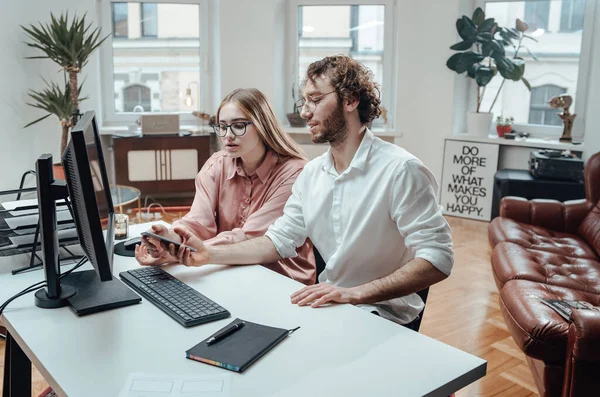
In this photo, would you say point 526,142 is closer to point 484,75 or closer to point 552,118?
point 552,118

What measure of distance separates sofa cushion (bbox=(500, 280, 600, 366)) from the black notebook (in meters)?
1.19

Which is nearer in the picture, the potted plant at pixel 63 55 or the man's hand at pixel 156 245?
the man's hand at pixel 156 245

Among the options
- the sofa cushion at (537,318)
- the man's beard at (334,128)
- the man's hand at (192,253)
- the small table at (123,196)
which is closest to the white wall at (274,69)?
the small table at (123,196)

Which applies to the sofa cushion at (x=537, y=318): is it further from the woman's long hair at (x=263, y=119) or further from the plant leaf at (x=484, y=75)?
the plant leaf at (x=484, y=75)

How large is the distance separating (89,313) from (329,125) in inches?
34.9

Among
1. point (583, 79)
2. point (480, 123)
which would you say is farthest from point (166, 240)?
point (583, 79)

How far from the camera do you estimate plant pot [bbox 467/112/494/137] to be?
5.42 m

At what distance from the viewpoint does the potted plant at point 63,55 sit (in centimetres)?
497

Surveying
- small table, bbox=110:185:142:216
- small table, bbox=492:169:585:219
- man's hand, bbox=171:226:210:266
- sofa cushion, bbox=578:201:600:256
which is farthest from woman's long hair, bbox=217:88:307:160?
small table, bbox=492:169:585:219

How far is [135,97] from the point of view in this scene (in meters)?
6.14

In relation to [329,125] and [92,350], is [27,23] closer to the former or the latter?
[329,125]

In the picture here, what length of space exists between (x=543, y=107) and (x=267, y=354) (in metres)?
4.91

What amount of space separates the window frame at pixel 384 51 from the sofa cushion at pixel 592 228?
2.62m

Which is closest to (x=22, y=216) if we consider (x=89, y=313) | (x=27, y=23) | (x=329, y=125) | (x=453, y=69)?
(x=89, y=313)
